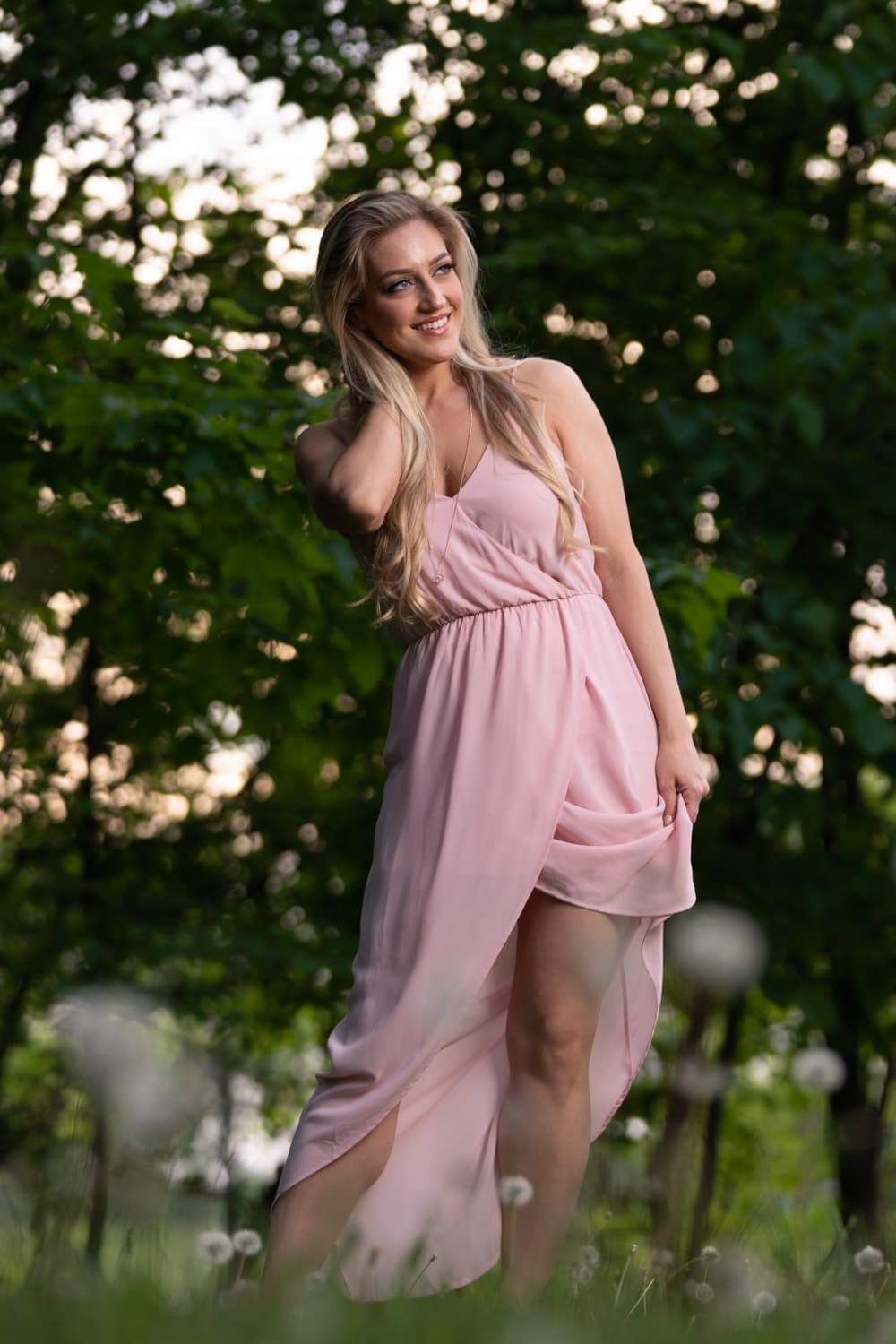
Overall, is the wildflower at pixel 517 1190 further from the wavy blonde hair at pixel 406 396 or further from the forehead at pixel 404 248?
the forehead at pixel 404 248

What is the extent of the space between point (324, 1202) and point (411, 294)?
158cm

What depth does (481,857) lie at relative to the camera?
2.76 metres

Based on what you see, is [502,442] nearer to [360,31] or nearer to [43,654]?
[360,31]

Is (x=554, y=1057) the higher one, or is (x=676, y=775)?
(x=676, y=775)

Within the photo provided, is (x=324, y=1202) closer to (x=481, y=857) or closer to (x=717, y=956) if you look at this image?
(x=481, y=857)

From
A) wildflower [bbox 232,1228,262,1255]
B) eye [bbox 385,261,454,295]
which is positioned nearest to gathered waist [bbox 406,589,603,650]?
eye [bbox 385,261,454,295]

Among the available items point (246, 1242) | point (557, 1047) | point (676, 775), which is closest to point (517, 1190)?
point (246, 1242)

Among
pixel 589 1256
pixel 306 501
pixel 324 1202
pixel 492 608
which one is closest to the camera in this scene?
pixel 589 1256

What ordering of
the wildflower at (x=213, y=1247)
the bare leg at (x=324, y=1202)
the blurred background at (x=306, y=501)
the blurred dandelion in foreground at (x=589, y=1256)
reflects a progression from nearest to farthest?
the wildflower at (x=213, y=1247) < the blurred dandelion in foreground at (x=589, y=1256) < the bare leg at (x=324, y=1202) < the blurred background at (x=306, y=501)

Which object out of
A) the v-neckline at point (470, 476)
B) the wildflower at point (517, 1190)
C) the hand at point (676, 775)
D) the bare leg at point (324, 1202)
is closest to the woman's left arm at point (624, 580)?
the hand at point (676, 775)

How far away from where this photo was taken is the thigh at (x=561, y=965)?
278 cm

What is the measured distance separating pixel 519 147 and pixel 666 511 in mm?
1701

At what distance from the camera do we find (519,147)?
6254mm

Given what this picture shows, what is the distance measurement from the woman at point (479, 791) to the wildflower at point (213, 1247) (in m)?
0.69
